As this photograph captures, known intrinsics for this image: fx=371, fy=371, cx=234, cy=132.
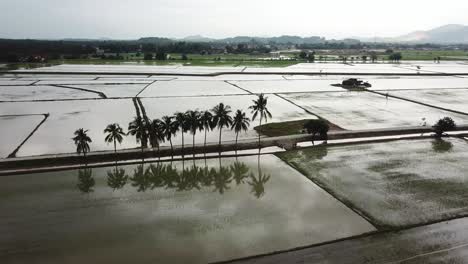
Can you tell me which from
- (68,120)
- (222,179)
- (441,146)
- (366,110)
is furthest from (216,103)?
(441,146)

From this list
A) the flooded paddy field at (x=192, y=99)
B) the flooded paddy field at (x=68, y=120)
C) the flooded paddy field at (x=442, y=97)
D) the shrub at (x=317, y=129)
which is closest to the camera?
the flooded paddy field at (x=68, y=120)

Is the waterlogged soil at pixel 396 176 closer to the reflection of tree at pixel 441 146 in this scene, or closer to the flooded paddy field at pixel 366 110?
the reflection of tree at pixel 441 146

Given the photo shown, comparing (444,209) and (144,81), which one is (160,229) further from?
(144,81)

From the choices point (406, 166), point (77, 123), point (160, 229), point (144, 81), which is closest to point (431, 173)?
point (406, 166)

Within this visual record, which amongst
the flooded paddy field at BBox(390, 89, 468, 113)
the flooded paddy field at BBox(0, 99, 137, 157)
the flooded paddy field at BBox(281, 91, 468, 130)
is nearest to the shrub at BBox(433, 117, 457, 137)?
the flooded paddy field at BBox(281, 91, 468, 130)

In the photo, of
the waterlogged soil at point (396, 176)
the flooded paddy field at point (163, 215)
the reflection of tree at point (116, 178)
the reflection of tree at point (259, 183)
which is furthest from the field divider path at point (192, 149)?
the reflection of tree at point (259, 183)

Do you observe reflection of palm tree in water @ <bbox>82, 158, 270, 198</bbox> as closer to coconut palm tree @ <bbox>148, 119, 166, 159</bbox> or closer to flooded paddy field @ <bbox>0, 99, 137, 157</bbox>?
coconut palm tree @ <bbox>148, 119, 166, 159</bbox>
